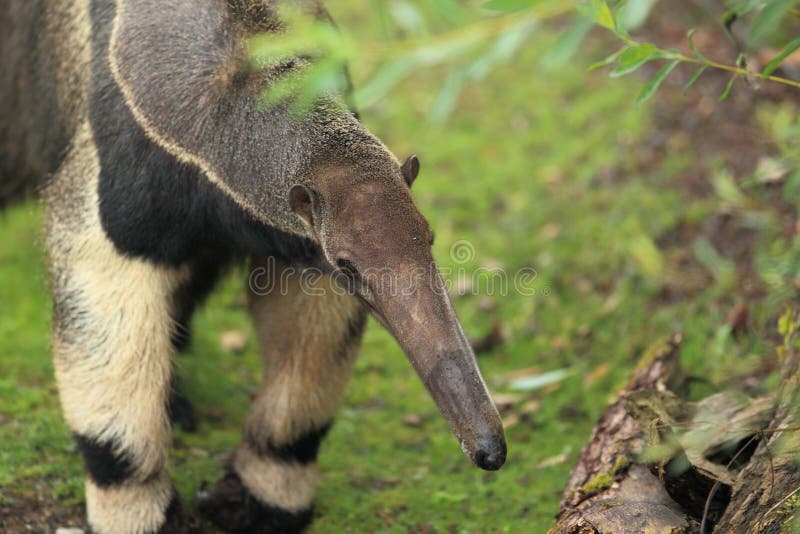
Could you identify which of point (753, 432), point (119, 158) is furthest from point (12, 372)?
point (753, 432)

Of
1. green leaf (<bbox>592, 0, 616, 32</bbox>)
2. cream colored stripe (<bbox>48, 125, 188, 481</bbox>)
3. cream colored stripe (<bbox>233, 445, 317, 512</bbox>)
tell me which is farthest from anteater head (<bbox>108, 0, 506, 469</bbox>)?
cream colored stripe (<bbox>233, 445, 317, 512</bbox>)

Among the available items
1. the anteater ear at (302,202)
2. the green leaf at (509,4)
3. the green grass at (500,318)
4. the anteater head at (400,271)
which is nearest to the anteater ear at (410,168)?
the anteater head at (400,271)

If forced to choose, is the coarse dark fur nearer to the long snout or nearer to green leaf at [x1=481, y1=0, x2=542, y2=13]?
the long snout

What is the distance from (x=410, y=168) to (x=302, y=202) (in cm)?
40

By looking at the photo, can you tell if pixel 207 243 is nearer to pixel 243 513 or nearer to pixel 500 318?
pixel 243 513

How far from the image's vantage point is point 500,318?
22.8ft

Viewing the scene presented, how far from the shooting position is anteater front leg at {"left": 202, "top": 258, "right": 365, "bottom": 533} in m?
4.56

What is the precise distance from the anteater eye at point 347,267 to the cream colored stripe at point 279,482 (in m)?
1.55

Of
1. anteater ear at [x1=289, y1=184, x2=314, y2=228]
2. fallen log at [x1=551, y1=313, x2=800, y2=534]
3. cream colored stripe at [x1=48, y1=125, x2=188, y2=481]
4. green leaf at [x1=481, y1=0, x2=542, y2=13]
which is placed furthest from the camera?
cream colored stripe at [x1=48, y1=125, x2=188, y2=481]

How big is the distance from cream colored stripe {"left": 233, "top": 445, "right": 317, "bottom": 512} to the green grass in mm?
216

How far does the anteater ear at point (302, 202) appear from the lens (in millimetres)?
3529

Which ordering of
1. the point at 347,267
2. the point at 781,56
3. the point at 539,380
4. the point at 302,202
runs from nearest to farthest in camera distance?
1. the point at 781,56
2. the point at 347,267
3. the point at 302,202
4. the point at 539,380

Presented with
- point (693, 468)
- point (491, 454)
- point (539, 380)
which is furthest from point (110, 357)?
point (539, 380)

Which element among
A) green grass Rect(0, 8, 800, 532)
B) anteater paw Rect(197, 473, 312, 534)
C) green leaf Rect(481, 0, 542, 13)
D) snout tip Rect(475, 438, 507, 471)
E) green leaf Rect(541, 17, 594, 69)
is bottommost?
green grass Rect(0, 8, 800, 532)
